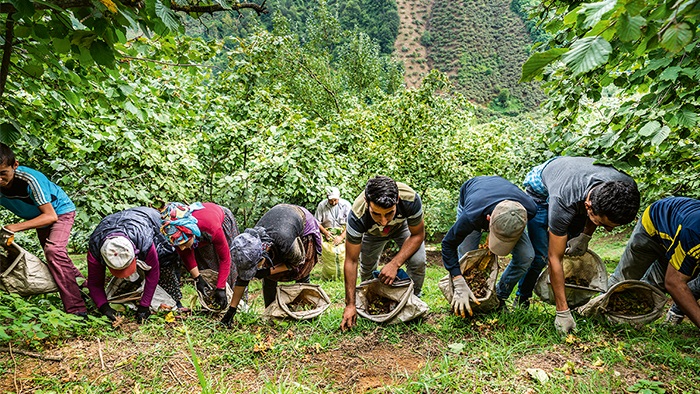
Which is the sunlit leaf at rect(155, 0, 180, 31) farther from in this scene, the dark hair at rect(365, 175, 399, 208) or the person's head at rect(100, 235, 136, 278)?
the person's head at rect(100, 235, 136, 278)

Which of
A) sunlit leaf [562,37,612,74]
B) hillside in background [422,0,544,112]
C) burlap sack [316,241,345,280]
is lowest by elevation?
burlap sack [316,241,345,280]

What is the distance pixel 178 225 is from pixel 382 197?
1.84 meters

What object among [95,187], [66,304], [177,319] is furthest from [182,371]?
[95,187]

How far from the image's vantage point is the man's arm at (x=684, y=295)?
242 centimetres

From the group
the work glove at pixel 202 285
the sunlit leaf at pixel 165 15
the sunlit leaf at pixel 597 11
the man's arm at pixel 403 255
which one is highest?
the sunlit leaf at pixel 165 15

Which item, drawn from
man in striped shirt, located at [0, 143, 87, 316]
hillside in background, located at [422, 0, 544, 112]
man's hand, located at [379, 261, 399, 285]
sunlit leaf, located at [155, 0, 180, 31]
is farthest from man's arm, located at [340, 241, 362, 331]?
hillside in background, located at [422, 0, 544, 112]

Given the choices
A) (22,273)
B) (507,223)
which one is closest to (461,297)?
(507,223)

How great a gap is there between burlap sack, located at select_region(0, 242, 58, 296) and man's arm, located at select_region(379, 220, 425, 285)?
2869 millimetres

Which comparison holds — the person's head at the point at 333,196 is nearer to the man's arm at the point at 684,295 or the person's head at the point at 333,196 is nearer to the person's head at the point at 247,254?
the person's head at the point at 247,254

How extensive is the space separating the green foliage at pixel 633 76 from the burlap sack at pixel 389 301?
5.92ft

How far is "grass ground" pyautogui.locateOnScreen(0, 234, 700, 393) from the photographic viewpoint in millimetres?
2199

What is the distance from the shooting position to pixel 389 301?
3188 mm

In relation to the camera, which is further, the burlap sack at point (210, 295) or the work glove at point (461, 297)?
the burlap sack at point (210, 295)

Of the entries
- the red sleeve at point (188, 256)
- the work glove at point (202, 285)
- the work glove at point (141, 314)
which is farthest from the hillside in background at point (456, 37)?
the work glove at point (141, 314)
